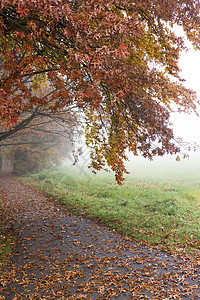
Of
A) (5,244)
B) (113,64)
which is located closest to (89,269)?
(5,244)

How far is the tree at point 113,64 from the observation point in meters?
3.82

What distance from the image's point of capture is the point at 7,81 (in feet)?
13.5

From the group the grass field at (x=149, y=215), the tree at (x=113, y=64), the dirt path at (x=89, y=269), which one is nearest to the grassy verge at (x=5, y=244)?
the dirt path at (x=89, y=269)

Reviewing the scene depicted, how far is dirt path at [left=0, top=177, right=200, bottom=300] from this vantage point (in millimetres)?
4430

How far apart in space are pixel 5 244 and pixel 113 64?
5.82 m

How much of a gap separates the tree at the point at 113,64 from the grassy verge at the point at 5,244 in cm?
351

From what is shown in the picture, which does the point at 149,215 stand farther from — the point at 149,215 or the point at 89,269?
the point at 89,269

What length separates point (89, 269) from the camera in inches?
212

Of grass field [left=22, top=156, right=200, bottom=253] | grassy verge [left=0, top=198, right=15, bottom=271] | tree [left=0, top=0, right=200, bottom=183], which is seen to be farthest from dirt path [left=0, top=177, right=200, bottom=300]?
tree [left=0, top=0, right=200, bottom=183]

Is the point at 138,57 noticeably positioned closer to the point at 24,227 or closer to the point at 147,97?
the point at 147,97

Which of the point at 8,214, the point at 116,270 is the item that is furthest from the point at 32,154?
the point at 116,270

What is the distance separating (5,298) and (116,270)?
92.3 inches

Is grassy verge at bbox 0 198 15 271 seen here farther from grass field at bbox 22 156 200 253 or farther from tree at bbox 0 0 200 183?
tree at bbox 0 0 200 183

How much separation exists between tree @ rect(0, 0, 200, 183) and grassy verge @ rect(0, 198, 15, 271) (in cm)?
351
